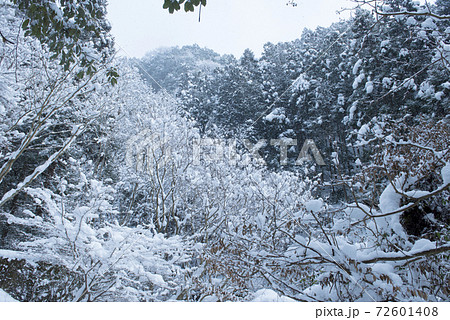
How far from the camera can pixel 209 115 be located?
73.0 ft

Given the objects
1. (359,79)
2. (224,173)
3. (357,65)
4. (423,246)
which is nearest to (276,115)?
A: (359,79)

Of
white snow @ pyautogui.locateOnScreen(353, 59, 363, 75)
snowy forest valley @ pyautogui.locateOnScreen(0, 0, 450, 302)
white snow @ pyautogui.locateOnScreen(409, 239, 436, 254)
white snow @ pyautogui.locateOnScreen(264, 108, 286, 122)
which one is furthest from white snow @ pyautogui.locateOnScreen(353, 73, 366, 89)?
white snow @ pyautogui.locateOnScreen(409, 239, 436, 254)

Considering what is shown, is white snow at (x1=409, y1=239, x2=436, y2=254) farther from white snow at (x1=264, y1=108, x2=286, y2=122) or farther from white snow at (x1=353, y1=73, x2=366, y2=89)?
white snow at (x1=264, y1=108, x2=286, y2=122)

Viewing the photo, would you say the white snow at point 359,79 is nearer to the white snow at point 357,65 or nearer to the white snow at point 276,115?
the white snow at point 357,65

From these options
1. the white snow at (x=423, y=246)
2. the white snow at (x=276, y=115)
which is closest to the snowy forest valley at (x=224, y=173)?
the white snow at (x=423, y=246)

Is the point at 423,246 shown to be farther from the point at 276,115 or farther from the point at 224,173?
the point at 276,115

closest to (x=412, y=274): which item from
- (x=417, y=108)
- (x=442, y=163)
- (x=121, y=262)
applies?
(x=442, y=163)

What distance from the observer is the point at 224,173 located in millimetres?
9086

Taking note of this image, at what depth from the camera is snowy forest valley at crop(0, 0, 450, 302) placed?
8.18ft

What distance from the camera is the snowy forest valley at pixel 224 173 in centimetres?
249

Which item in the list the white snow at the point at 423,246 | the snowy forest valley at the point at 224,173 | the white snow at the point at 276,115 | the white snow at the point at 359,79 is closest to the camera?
the white snow at the point at 423,246
